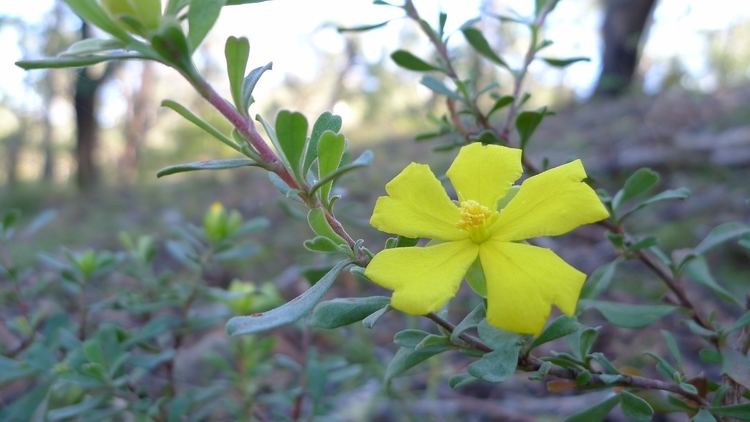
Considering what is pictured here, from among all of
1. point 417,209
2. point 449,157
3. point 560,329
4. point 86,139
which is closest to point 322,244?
point 417,209

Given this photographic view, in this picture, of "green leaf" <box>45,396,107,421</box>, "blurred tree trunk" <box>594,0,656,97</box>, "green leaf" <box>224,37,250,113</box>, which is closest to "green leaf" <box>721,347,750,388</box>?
"green leaf" <box>224,37,250,113</box>

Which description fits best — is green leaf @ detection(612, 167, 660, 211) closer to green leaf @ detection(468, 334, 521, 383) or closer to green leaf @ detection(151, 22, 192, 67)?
green leaf @ detection(468, 334, 521, 383)

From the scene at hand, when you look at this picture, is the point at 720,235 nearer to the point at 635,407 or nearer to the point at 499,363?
the point at 635,407

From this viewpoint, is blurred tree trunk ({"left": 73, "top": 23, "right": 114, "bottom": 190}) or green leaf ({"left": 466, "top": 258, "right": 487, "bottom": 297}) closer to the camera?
green leaf ({"left": 466, "top": 258, "right": 487, "bottom": 297})

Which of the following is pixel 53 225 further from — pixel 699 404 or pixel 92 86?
pixel 699 404

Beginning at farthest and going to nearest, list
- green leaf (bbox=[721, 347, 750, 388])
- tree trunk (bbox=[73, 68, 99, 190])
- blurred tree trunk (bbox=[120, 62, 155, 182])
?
blurred tree trunk (bbox=[120, 62, 155, 182]) < tree trunk (bbox=[73, 68, 99, 190]) < green leaf (bbox=[721, 347, 750, 388])

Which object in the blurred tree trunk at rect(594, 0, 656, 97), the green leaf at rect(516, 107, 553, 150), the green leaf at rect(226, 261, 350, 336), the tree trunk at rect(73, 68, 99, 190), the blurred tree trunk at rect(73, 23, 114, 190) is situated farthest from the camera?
the tree trunk at rect(73, 68, 99, 190)

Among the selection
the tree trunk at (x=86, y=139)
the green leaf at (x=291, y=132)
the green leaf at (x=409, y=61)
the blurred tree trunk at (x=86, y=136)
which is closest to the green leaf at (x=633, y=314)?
the green leaf at (x=409, y=61)
